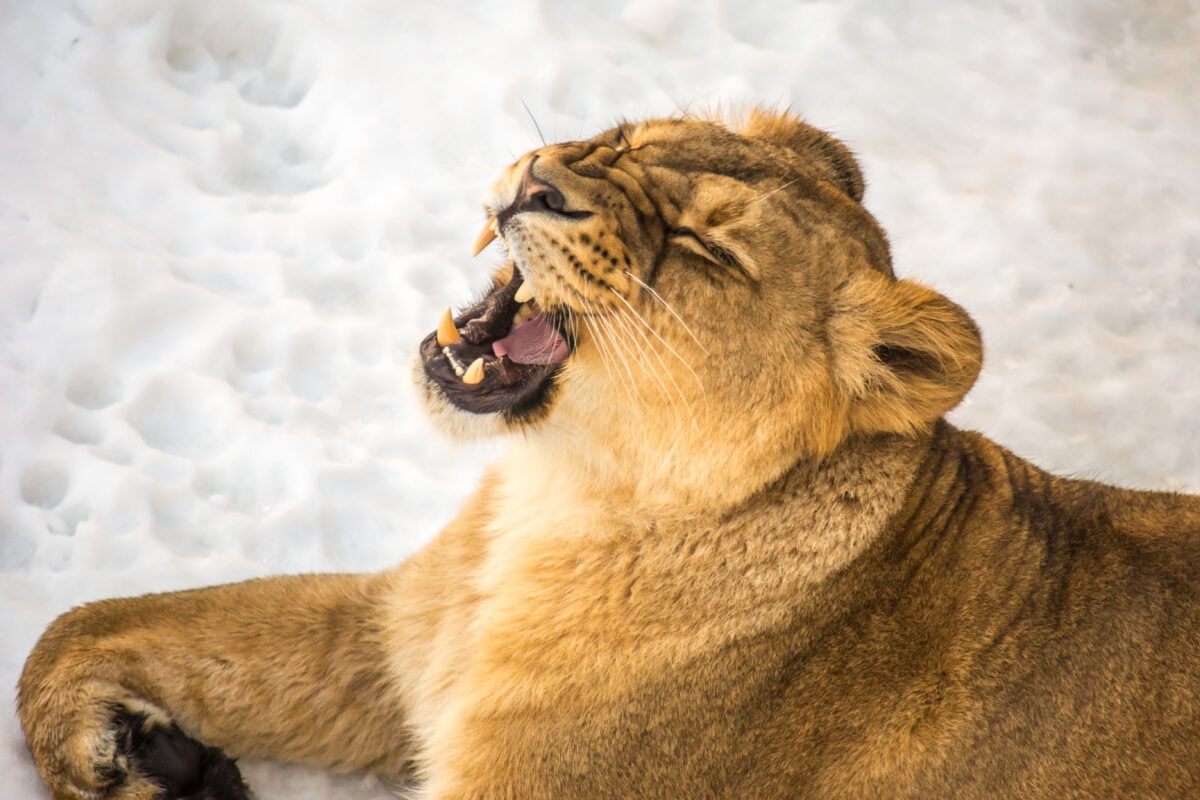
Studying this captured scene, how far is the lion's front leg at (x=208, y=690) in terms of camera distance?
3260 millimetres

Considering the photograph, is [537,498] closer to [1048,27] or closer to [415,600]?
[415,600]

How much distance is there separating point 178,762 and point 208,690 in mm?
235

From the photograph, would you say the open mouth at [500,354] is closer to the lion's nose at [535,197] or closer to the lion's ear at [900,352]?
the lion's nose at [535,197]

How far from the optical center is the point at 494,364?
10.7 ft

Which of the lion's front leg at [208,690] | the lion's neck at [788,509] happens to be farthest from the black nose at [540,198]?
the lion's front leg at [208,690]

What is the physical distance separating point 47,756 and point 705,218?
2089mm

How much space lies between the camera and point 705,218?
3102 mm

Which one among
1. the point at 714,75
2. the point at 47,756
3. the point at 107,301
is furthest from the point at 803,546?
the point at 714,75

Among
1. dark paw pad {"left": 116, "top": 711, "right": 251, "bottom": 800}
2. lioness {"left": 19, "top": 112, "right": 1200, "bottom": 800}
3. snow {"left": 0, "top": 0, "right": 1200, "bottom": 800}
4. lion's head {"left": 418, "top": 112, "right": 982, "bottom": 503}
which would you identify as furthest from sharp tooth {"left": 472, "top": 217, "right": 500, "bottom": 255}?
dark paw pad {"left": 116, "top": 711, "right": 251, "bottom": 800}

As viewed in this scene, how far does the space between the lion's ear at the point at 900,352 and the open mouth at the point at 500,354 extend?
0.67 metres

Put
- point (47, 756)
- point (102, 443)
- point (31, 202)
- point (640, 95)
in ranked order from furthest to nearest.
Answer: point (640, 95) < point (31, 202) < point (102, 443) < point (47, 756)

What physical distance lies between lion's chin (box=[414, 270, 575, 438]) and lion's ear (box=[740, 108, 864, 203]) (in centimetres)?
89

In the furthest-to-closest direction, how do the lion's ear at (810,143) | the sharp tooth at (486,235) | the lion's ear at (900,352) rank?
the lion's ear at (810,143)
the sharp tooth at (486,235)
the lion's ear at (900,352)

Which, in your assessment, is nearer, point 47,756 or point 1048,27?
point 47,756
